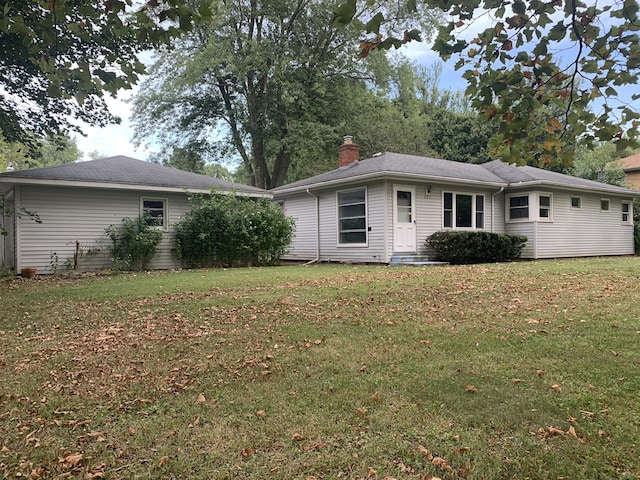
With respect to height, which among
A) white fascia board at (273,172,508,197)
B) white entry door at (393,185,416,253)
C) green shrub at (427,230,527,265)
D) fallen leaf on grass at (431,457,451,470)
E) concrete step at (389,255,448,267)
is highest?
white fascia board at (273,172,508,197)

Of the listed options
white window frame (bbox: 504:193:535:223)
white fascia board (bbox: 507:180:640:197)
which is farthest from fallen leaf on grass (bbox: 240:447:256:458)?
white window frame (bbox: 504:193:535:223)

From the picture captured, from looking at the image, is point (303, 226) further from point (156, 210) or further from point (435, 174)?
point (156, 210)

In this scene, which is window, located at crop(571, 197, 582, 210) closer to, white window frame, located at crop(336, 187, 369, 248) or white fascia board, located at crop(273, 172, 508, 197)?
white fascia board, located at crop(273, 172, 508, 197)

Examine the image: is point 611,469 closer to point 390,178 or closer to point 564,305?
point 564,305

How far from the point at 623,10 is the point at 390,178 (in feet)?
33.7

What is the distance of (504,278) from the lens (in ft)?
28.9

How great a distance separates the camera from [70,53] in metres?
6.95

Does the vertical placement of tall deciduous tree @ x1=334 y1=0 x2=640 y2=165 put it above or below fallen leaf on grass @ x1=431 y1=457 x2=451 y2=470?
above

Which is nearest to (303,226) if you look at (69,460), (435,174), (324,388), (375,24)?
(435,174)

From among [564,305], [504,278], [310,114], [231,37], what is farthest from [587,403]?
[231,37]

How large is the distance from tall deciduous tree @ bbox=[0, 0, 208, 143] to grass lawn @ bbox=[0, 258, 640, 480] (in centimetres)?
223

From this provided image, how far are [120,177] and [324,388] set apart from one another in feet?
36.4

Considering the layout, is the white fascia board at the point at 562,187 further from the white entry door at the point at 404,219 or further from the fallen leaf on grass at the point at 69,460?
the fallen leaf on grass at the point at 69,460

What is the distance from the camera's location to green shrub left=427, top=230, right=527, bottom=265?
13562 mm
